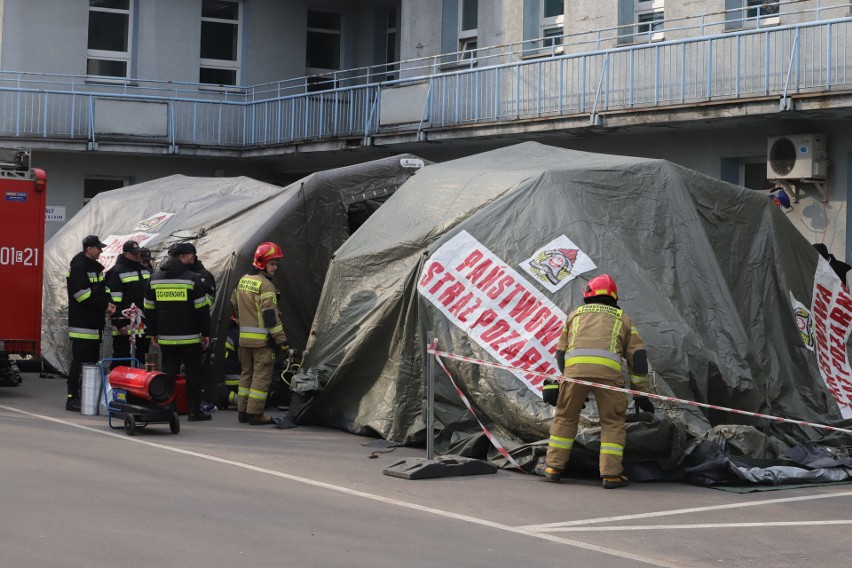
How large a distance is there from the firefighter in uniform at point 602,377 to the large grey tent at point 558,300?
0.32 m

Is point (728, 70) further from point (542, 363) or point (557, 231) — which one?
point (542, 363)

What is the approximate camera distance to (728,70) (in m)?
18.2

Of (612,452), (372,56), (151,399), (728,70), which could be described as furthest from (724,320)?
(372,56)

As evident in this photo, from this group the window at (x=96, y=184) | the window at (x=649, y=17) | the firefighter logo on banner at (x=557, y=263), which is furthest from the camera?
the window at (x=96, y=184)

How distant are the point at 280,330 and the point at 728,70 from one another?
334 inches

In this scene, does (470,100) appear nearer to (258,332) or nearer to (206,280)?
(206,280)

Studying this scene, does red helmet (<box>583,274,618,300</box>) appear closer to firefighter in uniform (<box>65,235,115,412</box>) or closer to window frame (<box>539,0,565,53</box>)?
firefighter in uniform (<box>65,235,115,412</box>)

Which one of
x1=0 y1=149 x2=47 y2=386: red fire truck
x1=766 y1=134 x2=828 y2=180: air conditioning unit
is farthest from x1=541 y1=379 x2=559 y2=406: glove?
x1=766 y1=134 x2=828 y2=180: air conditioning unit

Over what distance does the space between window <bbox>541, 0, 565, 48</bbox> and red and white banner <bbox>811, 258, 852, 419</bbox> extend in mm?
9282

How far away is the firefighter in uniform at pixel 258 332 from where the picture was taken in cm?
1327

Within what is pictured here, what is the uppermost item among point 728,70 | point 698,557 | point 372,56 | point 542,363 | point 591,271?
point 372,56

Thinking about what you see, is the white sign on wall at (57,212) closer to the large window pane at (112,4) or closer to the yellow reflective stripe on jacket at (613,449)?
the large window pane at (112,4)

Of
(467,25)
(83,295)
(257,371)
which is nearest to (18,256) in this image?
(83,295)

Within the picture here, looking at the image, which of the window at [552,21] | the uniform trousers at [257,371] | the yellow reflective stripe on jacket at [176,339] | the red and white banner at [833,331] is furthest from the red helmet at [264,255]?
the window at [552,21]
